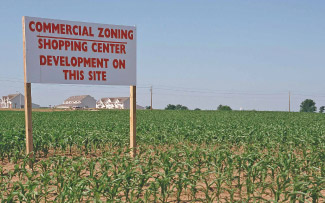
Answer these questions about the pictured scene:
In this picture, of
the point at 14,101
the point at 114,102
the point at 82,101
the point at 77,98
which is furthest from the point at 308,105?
the point at 14,101

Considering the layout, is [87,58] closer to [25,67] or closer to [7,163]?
[25,67]

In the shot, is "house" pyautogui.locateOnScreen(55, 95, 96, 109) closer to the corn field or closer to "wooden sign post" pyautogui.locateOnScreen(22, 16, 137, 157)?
the corn field

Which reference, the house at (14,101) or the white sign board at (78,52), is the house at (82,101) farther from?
the white sign board at (78,52)

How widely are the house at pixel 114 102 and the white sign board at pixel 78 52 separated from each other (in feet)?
387

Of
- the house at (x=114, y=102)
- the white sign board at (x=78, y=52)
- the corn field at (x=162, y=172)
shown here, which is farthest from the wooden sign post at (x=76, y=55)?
the house at (x=114, y=102)

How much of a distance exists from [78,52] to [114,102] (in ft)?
420

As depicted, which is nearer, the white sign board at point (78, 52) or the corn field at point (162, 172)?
the corn field at point (162, 172)

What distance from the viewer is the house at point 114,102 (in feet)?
420

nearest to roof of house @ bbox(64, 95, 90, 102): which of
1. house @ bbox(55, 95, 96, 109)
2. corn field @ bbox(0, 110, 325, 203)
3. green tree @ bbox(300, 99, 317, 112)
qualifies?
house @ bbox(55, 95, 96, 109)

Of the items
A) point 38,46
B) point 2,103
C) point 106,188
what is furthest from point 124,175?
point 2,103

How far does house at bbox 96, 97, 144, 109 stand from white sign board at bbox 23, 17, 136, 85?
4642 inches

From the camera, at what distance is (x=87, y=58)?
8.27 metres

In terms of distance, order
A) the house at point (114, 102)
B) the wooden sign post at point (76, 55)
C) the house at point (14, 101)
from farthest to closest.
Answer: the house at point (114, 102)
the house at point (14, 101)
the wooden sign post at point (76, 55)

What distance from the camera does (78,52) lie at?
26.9 feet
